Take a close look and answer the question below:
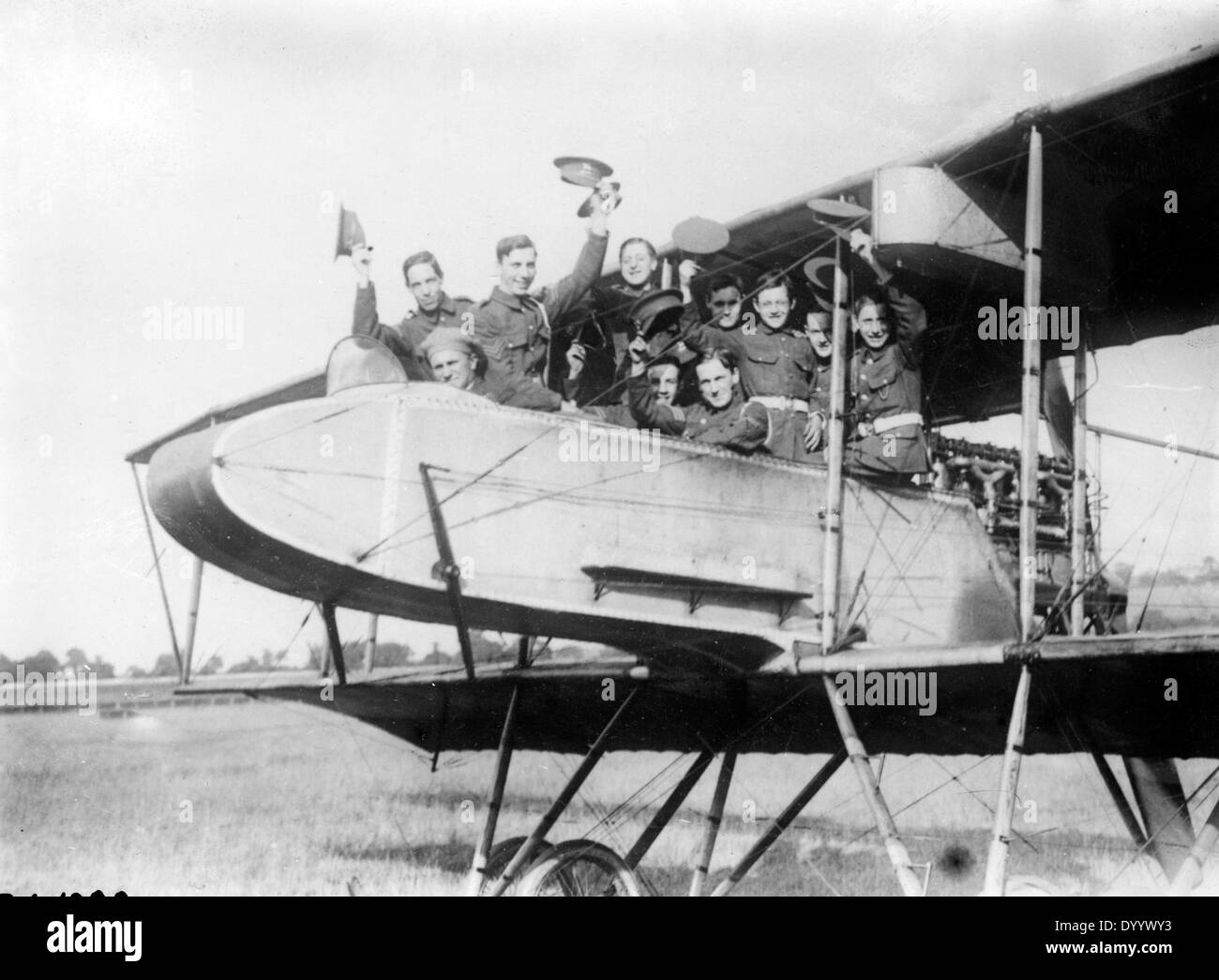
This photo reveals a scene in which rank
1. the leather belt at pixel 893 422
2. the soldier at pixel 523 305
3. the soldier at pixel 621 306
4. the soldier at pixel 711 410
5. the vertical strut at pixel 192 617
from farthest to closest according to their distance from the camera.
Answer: the vertical strut at pixel 192 617, the soldier at pixel 621 306, the leather belt at pixel 893 422, the soldier at pixel 523 305, the soldier at pixel 711 410

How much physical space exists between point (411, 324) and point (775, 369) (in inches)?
92.7

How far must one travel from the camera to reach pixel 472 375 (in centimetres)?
639

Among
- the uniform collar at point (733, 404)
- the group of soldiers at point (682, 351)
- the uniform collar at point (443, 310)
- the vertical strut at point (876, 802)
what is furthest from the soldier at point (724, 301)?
the vertical strut at point (876, 802)

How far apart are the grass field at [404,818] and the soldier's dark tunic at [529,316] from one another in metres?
2.90

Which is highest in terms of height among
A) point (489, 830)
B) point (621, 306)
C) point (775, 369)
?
point (621, 306)

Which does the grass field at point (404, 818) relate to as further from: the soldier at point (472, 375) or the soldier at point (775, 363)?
the soldier at point (472, 375)

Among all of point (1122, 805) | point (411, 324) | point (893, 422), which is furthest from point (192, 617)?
point (1122, 805)

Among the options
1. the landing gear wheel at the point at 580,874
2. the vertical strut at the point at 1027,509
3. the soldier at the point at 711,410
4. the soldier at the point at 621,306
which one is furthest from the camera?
the soldier at the point at 621,306

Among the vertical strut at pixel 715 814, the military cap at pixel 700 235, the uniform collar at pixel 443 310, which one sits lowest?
the vertical strut at pixel 715 814

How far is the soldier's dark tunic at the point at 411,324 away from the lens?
645 cm

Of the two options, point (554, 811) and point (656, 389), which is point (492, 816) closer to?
point (554, 811)

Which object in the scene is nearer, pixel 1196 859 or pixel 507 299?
pixel 1196 859

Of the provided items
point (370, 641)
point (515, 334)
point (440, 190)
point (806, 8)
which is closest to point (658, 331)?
point (515, 334)

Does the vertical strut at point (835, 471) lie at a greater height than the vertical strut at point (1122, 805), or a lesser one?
greater
